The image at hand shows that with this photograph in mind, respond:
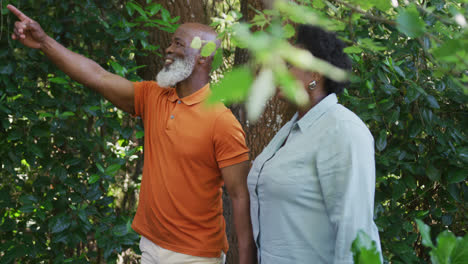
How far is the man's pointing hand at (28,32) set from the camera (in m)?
1.95

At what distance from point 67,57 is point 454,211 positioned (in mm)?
1932

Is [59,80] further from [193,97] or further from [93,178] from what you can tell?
[193,97]

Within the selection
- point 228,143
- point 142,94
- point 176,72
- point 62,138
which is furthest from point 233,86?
point 62,138

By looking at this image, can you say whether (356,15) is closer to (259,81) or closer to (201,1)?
(259,81)

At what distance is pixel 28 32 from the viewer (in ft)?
6.63

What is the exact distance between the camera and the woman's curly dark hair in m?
1.52

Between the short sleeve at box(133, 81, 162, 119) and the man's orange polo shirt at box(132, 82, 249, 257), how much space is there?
0.15 metres

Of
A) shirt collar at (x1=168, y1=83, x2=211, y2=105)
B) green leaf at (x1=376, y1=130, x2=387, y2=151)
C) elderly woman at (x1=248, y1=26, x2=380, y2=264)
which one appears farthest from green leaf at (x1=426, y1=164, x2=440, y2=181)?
shirt collar at (x1=168, y1=83, x2=211, y2=105)

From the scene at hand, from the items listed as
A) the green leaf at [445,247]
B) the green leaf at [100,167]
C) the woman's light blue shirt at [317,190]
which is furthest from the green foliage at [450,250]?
the green leaf at [100,167]

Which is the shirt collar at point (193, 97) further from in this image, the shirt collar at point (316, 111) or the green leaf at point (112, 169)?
the shirt collar at point (316, 111)

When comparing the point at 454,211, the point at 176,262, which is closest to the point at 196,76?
the point at 176,262

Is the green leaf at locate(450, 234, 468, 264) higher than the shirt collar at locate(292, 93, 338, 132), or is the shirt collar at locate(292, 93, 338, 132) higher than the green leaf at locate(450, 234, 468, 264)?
the shirt collar at locate(292, 93, 338, 132)

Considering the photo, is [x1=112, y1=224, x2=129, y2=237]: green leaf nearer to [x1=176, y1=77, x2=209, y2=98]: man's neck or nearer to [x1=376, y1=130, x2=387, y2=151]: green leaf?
[x1=176, y1=77, x2=209, y2=98]: man's neck

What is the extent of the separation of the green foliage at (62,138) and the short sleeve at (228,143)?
62 cm
